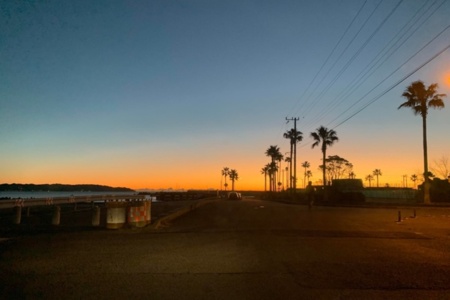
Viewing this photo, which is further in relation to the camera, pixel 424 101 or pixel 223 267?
pixel 424 101

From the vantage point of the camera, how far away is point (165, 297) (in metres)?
7.08

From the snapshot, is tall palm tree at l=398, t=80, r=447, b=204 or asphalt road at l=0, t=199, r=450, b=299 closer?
asphalt road at l=0, t=199, r=450, b=299

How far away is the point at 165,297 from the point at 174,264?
2.93 metres

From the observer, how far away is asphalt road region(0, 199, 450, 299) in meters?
7.47

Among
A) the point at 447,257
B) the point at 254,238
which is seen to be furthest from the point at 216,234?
the point at 447,257

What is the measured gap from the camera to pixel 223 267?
967 cm

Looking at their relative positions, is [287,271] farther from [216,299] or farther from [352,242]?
[352,242]

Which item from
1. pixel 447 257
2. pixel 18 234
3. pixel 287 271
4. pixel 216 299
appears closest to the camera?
pixel 216 299

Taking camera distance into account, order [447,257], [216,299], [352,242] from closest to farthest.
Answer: [216,299], [447,257], [352,242]

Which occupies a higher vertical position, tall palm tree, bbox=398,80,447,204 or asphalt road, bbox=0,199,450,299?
tall palm tree, bbox=398,80,447,204

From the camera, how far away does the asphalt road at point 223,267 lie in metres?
7.47

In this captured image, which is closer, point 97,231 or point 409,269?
point 409,269

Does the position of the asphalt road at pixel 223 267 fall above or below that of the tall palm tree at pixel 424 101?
below

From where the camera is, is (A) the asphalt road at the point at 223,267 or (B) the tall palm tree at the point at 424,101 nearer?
(A) the asphalt road at the point at 223,267
